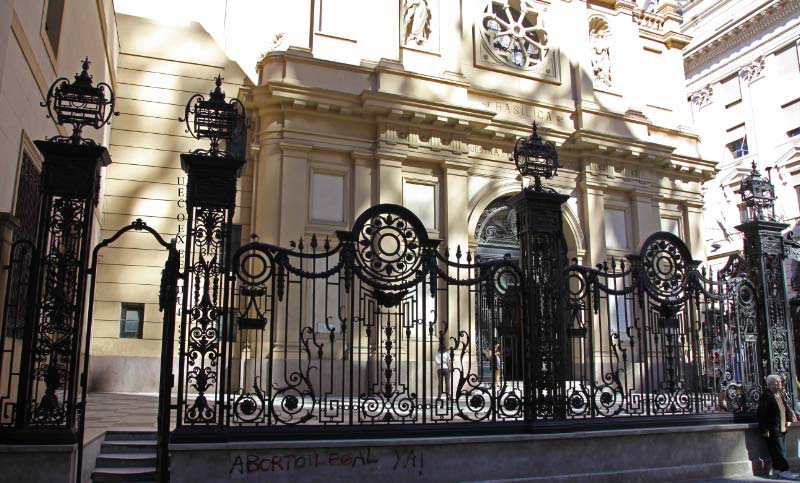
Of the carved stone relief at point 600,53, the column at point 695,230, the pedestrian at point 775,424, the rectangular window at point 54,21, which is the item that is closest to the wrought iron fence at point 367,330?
the pedestrian at point 775,424

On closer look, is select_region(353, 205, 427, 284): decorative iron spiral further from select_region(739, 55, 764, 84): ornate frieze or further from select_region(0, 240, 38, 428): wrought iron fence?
select_region(739, 55, 764, 84): ornate frieze

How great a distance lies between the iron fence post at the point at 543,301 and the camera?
25.4 feet

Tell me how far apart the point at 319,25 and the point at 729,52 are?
2209cm

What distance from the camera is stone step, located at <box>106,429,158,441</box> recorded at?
7.99 meters

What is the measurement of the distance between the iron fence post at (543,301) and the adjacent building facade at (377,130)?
838 cm

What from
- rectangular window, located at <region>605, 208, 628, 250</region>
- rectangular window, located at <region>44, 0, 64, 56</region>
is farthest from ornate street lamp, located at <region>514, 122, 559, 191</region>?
rectangular window, located at <region>605, 208, 628, 250</region>

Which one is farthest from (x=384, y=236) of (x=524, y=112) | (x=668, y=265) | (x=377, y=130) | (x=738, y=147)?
(x=738, y=147)

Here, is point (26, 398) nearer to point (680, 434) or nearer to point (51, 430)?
point (51, 430)

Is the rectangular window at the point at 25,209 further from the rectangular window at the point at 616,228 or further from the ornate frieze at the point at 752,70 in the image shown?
the ornate frieze at the point at 752,70

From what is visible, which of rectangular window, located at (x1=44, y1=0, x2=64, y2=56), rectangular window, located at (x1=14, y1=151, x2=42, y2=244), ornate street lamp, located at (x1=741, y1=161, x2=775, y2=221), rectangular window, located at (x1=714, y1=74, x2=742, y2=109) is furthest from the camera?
rectangular window, located at (x1=714, y1=74, x2=742, y2=109)

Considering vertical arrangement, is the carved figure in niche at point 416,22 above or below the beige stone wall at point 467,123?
above

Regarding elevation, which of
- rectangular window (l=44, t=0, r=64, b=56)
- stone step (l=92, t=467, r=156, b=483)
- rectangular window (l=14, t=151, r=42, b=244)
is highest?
rectangular window (l=44, t=0, r=64, b=56)

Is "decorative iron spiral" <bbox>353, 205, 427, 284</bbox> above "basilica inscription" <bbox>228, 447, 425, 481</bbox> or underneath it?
above

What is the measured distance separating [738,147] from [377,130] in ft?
66.7
